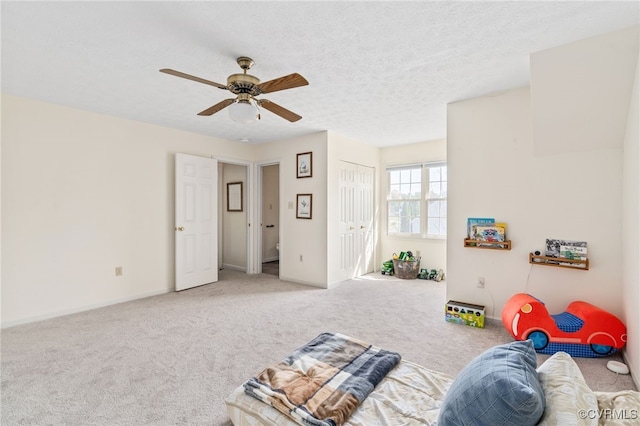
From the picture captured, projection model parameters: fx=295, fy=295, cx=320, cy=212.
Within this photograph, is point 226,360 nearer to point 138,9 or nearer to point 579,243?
point 138,9

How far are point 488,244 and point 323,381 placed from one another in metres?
2.39

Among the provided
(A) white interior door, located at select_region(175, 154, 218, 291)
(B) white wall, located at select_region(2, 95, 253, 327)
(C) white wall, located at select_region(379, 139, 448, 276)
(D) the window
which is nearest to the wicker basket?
(C) white wall, located at select_region(379, 139, 448, 276)

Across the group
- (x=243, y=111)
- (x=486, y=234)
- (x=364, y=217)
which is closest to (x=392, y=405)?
(x=243, y=111)

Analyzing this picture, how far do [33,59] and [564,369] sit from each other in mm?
3938

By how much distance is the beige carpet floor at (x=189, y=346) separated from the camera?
6.21 ft

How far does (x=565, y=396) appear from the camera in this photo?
953mm

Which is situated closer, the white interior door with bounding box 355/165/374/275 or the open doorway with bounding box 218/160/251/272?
the white interior door with bounding box 355/165/374/275

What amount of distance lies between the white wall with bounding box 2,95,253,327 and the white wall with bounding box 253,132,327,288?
165cm

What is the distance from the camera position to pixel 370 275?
5.48 metres

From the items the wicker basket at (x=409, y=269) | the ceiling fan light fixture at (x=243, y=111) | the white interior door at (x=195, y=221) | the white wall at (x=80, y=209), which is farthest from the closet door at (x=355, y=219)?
the ceiling fan light fixture at (x=243, y=111)

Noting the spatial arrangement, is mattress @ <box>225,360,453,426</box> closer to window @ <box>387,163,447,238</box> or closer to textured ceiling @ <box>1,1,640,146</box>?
textured ceiling @ <box>1,1,640,146</box>

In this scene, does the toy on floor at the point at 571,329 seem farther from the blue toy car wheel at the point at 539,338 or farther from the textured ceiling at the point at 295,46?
the textured ceiling at the point at 295,46

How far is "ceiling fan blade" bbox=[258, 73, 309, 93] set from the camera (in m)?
1.98

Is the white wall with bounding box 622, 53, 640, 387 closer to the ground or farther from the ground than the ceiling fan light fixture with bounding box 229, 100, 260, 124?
closer to the ground
